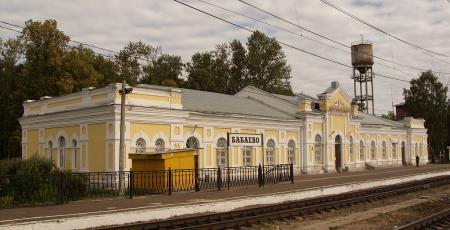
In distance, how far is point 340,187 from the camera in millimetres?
21141

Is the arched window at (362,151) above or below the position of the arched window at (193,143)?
below

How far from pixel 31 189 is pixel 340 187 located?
41.4 ft

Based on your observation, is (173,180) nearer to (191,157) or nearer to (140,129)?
(191,157)

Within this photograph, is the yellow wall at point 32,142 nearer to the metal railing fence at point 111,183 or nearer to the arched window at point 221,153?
the metal railing fence at point 111,183

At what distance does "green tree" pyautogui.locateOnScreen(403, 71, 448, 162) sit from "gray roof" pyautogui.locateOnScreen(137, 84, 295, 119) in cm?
3298

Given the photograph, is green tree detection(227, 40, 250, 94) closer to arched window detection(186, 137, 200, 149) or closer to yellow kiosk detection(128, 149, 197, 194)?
arched window detection(186, 137, 200, 149)

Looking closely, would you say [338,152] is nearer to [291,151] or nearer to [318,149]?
[318,149]

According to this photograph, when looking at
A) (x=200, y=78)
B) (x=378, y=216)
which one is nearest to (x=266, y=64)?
(x=200, y=78)

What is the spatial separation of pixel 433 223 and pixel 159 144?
1407 centimetres

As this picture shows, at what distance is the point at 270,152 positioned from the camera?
30.6 metres

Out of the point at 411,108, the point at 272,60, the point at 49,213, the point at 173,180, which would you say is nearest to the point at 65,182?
the point at 49,213

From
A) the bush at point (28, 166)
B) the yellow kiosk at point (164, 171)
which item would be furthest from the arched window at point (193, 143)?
the bush at point (28, 166)

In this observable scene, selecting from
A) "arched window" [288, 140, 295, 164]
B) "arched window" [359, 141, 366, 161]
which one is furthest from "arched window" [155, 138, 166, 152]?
"arched window" [359, 141, 366, 161]

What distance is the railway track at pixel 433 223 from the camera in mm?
11227
